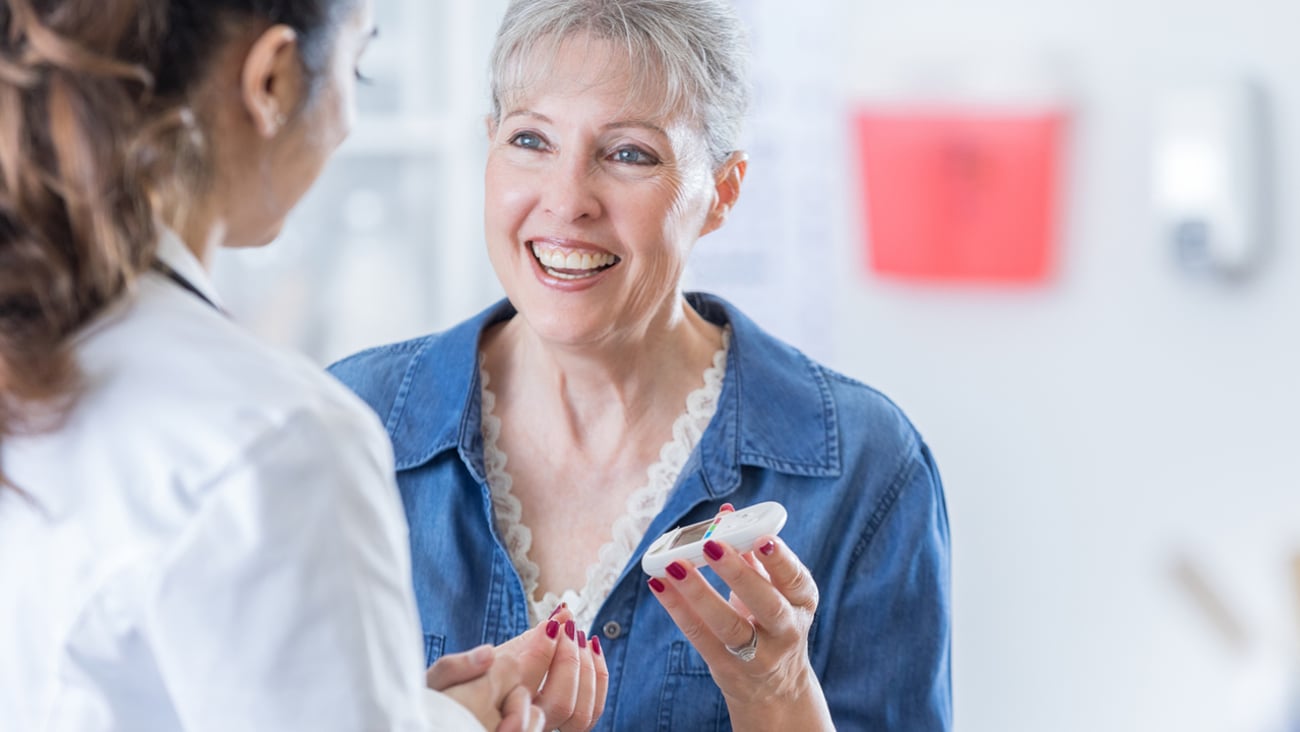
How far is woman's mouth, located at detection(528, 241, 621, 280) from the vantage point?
1.38 m

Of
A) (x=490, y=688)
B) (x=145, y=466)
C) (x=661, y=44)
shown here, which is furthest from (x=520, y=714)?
(x=661, y=44)

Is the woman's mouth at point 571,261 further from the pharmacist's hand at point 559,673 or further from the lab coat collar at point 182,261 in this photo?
the lab coat collar at point 182,261

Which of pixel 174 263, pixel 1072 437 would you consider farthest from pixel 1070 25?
pixel 174 263

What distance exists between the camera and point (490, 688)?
38.7 inches

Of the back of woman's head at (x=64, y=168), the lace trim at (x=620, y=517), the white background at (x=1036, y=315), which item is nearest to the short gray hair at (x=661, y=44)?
the lace trim at (x=620, y=517)

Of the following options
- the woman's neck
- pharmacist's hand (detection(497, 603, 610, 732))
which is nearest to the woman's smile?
pharmacist's hand (detection(497, 603, 610, 732))

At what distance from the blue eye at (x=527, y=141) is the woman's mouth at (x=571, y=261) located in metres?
0.10

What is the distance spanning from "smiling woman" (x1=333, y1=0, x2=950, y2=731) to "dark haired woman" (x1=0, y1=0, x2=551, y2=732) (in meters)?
0.61

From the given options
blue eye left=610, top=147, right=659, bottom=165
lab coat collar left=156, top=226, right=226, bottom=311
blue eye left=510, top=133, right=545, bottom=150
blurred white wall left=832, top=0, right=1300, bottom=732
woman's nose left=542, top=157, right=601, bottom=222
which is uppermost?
lab coat collar left=156, top=226, right=226, bottom=311

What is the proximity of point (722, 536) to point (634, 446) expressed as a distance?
0.38 m

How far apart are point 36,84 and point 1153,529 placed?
1.93 meters

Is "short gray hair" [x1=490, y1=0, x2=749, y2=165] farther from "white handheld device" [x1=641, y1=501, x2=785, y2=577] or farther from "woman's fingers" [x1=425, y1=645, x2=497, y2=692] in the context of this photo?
"woman's fingers" [x1=425, y1=645, x2=497, y2=692]

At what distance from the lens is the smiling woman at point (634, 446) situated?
4.48 ft

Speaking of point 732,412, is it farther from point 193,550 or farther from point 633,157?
point 193,550
